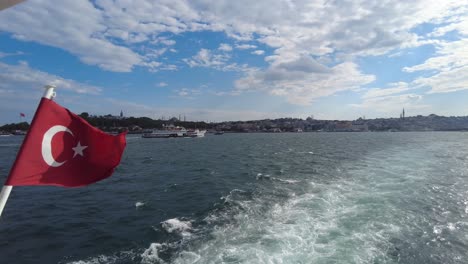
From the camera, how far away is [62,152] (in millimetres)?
3766

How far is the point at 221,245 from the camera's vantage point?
9.16m

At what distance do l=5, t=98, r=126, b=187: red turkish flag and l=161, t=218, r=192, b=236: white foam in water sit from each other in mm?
6953

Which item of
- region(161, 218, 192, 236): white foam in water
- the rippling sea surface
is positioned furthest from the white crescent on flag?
region(161, 218, 192, 236): white foam in water

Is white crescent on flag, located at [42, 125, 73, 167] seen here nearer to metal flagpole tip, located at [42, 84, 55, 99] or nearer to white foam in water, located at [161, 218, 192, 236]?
metal flagpole tip, located at [42, 84, 55, 99]

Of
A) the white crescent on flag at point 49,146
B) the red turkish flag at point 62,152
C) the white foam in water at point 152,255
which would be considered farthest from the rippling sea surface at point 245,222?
the white crescent on flag at point 49,146

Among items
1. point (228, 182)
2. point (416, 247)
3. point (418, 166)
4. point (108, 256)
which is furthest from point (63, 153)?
point (418, 166)

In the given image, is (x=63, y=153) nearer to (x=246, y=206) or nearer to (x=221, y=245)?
(x=221, y=245)

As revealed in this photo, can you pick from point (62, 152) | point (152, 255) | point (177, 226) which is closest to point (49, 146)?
point (62, 152)

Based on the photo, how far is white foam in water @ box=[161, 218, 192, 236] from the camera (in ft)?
35.1

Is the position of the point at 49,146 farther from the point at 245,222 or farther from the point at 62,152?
the point at 245,222

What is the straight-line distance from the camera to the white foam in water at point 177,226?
10695mm

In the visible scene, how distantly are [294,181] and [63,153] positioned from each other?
17.3 metres

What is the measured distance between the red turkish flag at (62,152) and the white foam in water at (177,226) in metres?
6.95

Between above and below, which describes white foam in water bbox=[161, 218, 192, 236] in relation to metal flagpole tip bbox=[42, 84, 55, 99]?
below
